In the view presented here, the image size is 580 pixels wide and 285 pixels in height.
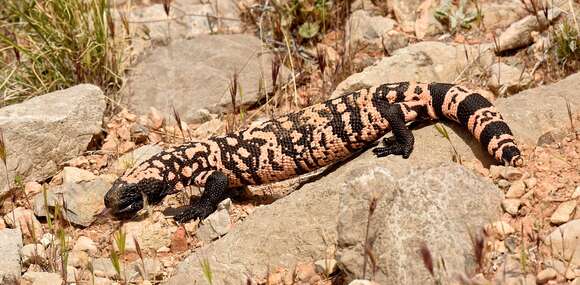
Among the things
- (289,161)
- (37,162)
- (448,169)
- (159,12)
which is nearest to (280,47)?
(159,12)

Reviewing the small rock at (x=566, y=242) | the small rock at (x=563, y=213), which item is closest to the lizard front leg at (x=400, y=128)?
the small rock at (x=563, y=213)

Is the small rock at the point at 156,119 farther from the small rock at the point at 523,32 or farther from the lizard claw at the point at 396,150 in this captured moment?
the small rock at the point at 523,32

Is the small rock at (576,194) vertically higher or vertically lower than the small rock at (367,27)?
lower

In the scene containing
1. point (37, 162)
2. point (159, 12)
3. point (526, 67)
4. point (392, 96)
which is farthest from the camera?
point (159, 12)

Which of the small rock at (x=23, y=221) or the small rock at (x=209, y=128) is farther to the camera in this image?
the small rock at (x=209, y=128)

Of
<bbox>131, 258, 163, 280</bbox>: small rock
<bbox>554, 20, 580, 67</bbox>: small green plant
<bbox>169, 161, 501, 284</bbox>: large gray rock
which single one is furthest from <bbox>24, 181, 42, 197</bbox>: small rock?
<bbox>554, 20, 580, 67</bbox>: small green plant

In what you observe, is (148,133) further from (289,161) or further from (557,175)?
(557,175)

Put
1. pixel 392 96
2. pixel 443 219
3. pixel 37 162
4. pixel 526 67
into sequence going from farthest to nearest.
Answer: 1. pixel 526 67
2. pixel 37 162
3. pixel 392 96
4. pixel 443 219
